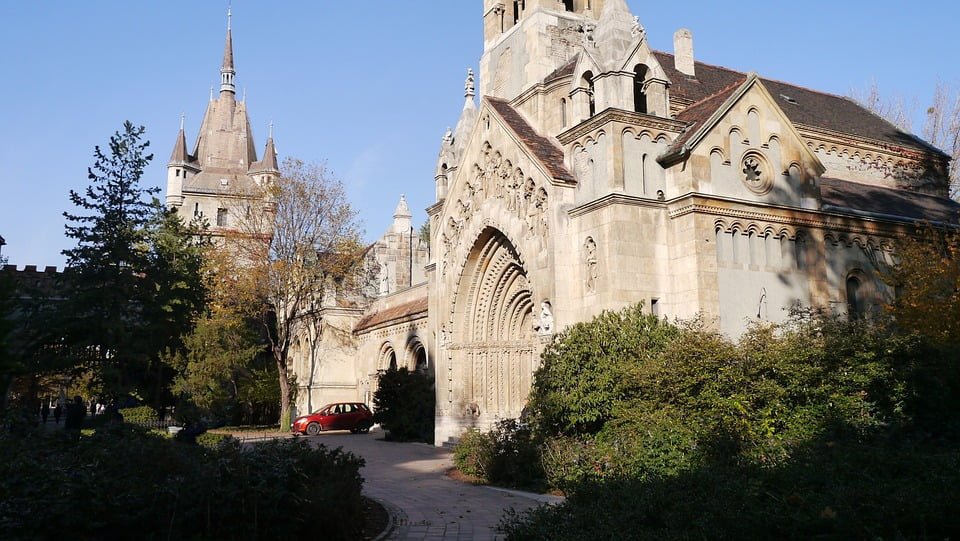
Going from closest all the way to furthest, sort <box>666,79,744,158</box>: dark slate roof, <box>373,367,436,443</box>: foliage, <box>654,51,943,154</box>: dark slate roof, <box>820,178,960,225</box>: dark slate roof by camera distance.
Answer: <box>666,79,744,158</box>: dark slate roof < <box>820,178,960,225</box>: dark slate roof < <box>654,51,943,154</box>: dark slate roof < <box>373,367,436,443</box>: foliage

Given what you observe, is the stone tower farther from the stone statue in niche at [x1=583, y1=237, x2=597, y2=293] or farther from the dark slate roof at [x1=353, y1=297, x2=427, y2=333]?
the stone statue in niche at [x1=583, y1=237, x2=597, y2=293]

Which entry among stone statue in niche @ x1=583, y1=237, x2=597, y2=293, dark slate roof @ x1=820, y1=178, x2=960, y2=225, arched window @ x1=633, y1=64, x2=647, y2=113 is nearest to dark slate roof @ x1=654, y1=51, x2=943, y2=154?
dark slate roof @ x1=820, y1=178, x2=960, y2=225

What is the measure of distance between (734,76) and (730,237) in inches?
481

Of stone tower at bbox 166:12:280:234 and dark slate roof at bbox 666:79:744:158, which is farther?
stone tower at bbox 166:12:280:234

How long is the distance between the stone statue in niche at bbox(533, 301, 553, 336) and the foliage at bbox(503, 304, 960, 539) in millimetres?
3386

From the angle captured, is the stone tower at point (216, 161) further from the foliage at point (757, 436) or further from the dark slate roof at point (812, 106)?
the foliage at point (757, 436)

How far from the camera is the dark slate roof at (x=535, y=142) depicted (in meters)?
20.9

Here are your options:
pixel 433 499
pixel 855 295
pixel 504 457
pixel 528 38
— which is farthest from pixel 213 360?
pixel 855 295

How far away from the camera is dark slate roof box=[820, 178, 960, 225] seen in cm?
2277

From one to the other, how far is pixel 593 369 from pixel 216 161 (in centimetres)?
7847

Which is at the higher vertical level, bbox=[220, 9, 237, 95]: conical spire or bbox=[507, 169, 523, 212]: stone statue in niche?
bbox=[220, 9, 237, 95]: conical spire

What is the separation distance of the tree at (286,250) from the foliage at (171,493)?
81.5ft

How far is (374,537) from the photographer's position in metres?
10.2

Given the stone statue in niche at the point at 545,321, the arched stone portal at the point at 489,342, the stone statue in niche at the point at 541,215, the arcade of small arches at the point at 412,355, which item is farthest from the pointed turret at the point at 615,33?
the arcade of small arches at the point at 412,355
